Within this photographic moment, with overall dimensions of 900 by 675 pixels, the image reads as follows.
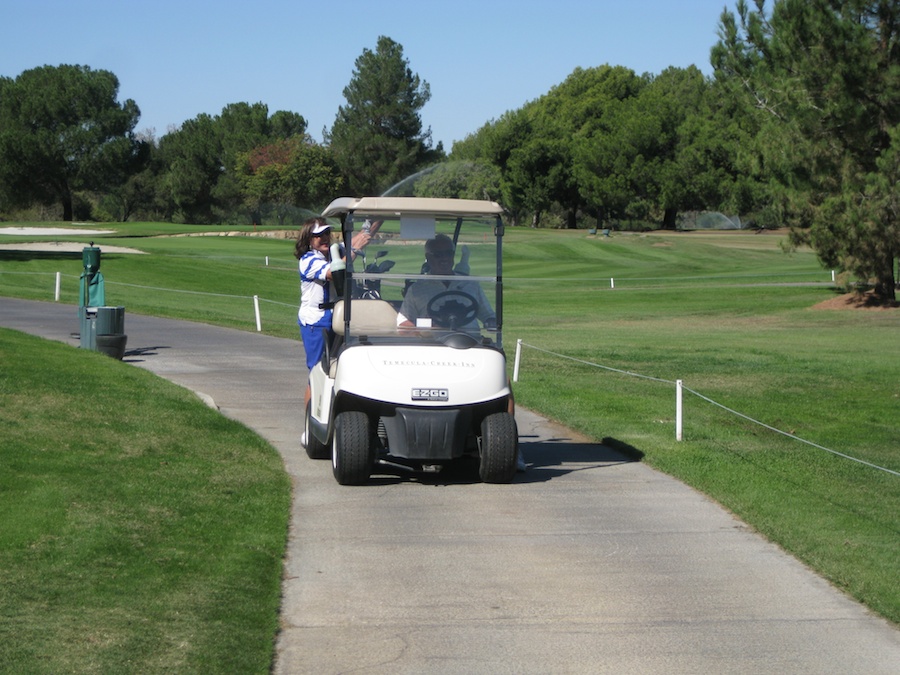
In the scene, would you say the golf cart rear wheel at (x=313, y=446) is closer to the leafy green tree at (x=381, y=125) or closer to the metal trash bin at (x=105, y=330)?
the metal trash bin at (x=105, y=330)

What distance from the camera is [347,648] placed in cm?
546

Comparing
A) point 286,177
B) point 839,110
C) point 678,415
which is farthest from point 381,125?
point 678,415

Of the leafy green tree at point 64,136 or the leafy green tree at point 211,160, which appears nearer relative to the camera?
the leafy green tree at point 64,136

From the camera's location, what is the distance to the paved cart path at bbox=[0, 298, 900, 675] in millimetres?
5422

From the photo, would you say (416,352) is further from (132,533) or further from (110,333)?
(110,333)

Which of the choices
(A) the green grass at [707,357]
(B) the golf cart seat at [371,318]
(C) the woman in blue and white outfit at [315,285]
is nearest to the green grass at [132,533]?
(C) the woman in blue and white outfit at [315,285]

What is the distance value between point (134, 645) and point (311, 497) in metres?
3.67

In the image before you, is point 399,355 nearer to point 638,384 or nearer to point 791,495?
point 791,495

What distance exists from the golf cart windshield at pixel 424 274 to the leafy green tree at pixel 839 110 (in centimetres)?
2333

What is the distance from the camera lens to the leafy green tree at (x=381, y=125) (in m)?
97.2

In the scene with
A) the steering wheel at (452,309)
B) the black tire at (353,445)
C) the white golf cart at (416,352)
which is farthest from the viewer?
the steering wheel at (452,309)

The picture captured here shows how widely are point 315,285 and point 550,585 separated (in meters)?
4.48

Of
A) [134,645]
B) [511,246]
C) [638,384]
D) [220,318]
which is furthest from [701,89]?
[134,645]

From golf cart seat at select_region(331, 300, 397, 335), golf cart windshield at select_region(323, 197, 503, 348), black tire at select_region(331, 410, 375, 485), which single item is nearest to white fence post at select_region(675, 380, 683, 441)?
golf cart windshield at select_region(323, 197, 503, 348)
